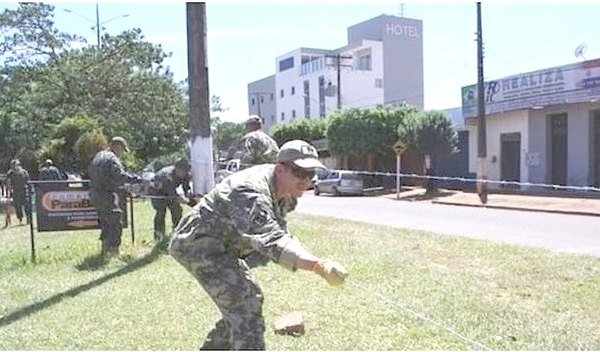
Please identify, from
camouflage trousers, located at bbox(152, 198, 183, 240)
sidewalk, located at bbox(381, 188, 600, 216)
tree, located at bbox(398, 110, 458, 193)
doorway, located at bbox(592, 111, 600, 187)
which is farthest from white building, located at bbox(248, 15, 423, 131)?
camouflage trousers, located at bbox(152, 198, 183, 240)

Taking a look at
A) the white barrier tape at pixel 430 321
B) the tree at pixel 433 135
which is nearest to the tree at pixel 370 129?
the tree at pixel 433 135

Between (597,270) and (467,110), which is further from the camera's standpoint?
(467,110)

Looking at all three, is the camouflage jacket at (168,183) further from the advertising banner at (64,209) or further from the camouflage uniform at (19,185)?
the camouflage uniform at (19,185)

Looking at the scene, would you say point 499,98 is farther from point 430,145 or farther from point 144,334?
point 144,334

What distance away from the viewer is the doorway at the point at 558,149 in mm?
26344

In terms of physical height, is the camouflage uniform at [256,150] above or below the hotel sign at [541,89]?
below

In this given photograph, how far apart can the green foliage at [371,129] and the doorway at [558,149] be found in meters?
Result: 8.22

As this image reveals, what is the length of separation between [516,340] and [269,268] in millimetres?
3104

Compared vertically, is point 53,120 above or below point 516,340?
above

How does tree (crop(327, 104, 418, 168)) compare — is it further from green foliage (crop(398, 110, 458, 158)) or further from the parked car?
green foliage (crop(398, 110, 458, 158))

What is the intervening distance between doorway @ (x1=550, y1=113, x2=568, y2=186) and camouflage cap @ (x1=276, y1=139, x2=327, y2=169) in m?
24.9

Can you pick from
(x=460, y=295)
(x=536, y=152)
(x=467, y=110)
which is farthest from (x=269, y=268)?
(x=467, y=110)

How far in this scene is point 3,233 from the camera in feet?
46.4

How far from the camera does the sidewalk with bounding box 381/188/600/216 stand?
1967 cm
